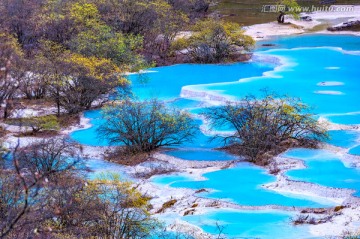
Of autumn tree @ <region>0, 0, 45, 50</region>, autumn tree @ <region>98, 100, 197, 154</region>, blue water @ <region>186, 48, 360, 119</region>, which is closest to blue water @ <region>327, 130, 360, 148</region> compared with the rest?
blue water @ <region>186, 48, 360, 119</region>

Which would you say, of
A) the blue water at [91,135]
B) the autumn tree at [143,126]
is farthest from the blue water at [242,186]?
the blue water at [91,135]

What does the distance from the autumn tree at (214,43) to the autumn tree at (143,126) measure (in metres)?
18.4

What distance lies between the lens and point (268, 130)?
82.3 ft

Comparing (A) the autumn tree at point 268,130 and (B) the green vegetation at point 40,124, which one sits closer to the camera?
(A) the autumn tree at point 268,130

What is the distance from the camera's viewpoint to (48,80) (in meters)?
31.5

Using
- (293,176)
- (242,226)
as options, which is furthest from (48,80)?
(242,226)

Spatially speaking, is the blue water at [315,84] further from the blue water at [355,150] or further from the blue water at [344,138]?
the blue water at [355,150]

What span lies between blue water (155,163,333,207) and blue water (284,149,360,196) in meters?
1.25

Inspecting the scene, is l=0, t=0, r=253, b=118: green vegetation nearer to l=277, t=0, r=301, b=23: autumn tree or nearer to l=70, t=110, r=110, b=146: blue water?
l=70, t=110, r=110, b=146: blue water

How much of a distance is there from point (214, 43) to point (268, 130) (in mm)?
20131

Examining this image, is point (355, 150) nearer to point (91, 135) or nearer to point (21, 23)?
point (91, 135)

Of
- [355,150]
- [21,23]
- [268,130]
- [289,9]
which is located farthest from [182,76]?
[289,9]

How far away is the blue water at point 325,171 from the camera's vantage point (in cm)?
2105

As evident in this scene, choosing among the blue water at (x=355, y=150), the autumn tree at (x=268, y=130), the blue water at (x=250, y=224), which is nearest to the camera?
the blue water at (x=250, y=224)
